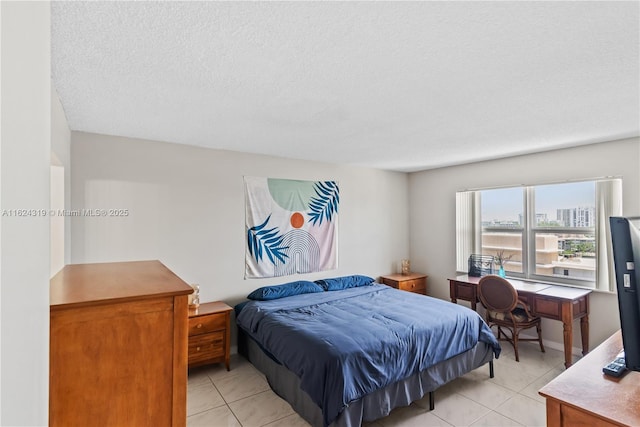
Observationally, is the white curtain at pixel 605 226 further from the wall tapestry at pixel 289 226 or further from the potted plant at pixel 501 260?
the wall tapestry at pixel 289 226

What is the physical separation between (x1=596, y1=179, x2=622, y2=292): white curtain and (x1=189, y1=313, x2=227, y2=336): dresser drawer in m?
3.92

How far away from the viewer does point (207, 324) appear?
10.5ft

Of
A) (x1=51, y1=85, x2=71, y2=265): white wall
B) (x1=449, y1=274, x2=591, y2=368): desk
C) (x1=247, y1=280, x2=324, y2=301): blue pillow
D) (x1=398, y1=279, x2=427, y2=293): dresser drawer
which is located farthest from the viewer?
(x1=398, y1=279, x2=427, y2=293): dresser drawer

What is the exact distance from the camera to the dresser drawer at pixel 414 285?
4888 mm

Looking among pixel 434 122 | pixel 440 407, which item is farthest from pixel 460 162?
pixel 440 407

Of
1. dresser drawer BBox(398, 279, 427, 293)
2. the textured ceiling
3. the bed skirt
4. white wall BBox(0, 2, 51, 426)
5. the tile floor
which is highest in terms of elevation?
the textured ceiling

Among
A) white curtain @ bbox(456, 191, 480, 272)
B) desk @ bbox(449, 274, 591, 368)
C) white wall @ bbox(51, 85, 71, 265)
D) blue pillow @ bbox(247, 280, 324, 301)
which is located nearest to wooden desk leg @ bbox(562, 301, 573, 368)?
desk @ bbox(449, 274, 591, 368)

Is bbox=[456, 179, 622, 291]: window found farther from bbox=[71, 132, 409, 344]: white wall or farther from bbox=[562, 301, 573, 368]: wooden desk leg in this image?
bbox=[71, 132, 409, 344]: white wall

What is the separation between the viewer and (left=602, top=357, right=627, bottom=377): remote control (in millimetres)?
1404

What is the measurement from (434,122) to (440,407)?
232cm

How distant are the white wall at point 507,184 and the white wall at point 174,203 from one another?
1.70 m

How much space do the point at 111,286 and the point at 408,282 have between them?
437 centimetres

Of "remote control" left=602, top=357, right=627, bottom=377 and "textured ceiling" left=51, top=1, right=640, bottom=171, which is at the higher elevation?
"textured ceiling" left=51, top=1, right=640, bottom=171

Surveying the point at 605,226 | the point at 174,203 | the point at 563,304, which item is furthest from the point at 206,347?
the point at 605,226
